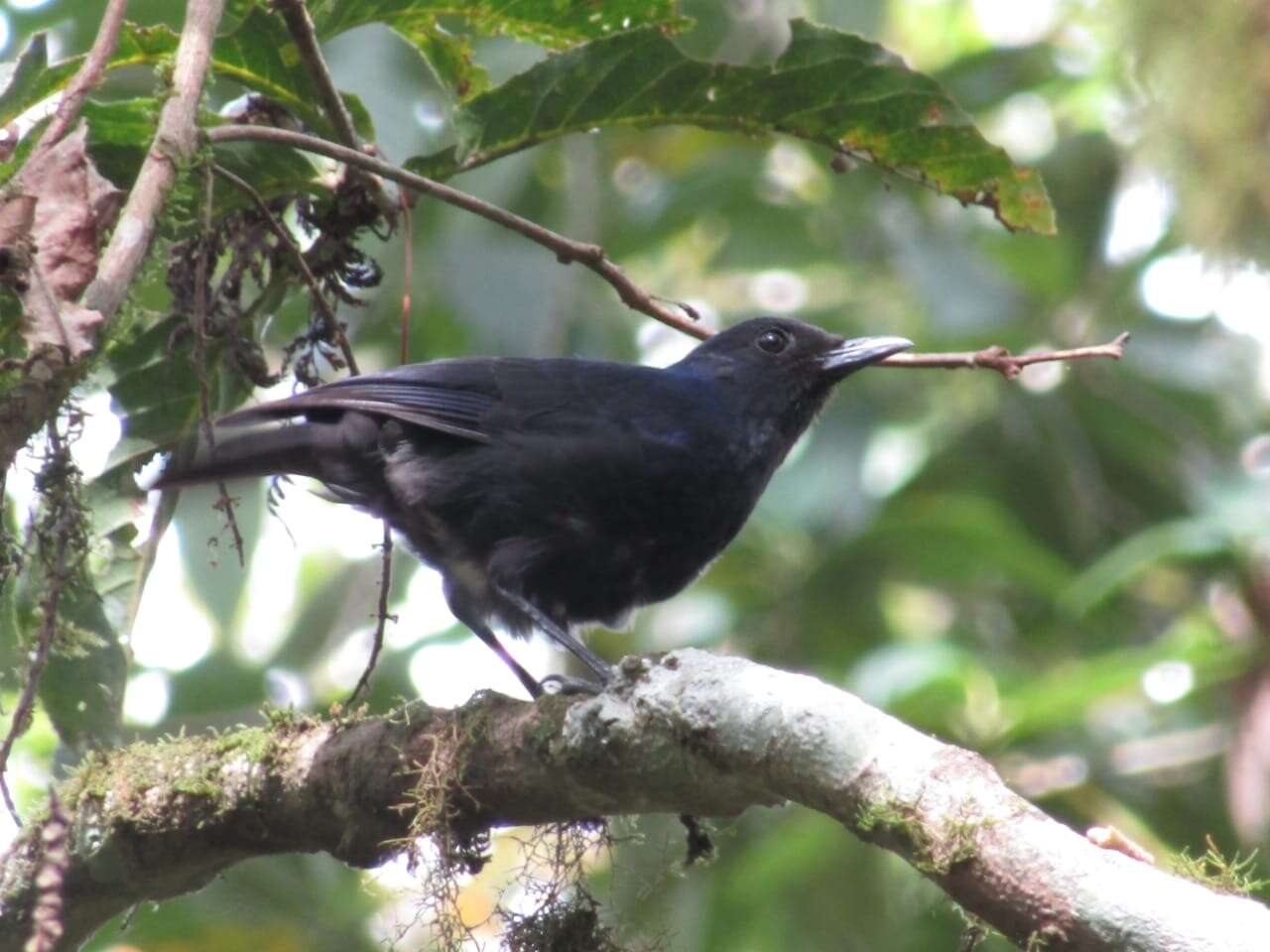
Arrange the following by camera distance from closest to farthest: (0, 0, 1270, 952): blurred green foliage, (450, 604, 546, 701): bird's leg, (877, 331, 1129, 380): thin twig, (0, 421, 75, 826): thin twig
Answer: (0, 421, 75, 826): thin twig, (877, 331, 1129, 380): thin twig, (450, 604, 546, 701): bird's leg, (0, 0, 1270, 952): blurred green foliage

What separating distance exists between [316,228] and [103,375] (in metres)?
0.59

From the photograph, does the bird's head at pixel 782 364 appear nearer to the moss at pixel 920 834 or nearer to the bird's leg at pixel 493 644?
the bird's leg at pixel 493 644

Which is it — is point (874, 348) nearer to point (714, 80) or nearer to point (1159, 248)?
point (714, 80)

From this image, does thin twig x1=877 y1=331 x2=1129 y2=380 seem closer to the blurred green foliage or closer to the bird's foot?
the bird's foot

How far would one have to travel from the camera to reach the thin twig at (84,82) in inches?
104

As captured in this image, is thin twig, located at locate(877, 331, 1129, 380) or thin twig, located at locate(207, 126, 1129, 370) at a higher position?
thin twig, located at locate(207, 126, 1129, 370)

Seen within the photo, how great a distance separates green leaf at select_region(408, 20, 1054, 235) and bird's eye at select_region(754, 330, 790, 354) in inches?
41.3

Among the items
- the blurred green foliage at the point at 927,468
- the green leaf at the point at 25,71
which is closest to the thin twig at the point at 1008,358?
the green leaf at the point at 25,71

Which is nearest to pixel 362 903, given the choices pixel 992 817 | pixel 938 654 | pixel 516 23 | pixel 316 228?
pixel 938 654

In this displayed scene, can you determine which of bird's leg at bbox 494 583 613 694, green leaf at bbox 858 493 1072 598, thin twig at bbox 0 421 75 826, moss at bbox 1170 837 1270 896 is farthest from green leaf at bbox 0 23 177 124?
green leaf at bbox 858 493 1072 598

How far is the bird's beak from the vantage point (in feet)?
14.9

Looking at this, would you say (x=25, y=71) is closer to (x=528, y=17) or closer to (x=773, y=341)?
(x=528, y=17)

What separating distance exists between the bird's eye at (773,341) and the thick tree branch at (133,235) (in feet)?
7.33

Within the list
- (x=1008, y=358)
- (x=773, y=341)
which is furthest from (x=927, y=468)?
(x=1008, y=358)
